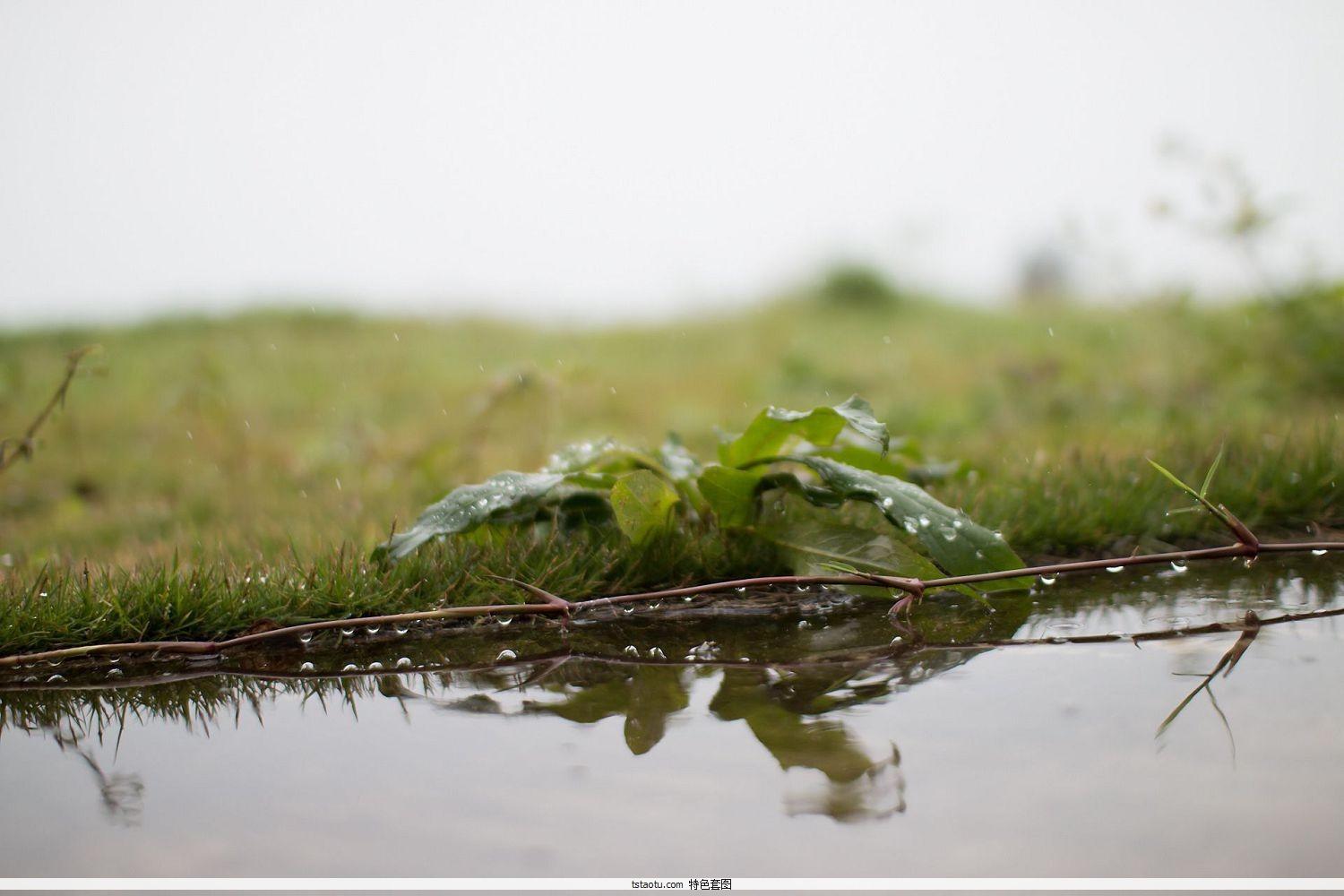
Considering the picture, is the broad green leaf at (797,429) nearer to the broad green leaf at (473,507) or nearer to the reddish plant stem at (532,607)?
the reddish plant stem at (532,607)

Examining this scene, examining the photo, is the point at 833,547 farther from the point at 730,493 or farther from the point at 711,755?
the point at 711,755

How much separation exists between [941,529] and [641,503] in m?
0.54

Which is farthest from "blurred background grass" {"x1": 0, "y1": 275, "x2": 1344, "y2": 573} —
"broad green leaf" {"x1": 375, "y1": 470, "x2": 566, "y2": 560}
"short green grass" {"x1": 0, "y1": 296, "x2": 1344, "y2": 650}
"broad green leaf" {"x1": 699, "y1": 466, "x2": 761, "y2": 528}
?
"broad green leaf" {"x1": 699, "y1": 466, "x2": 761, "y2": 528}

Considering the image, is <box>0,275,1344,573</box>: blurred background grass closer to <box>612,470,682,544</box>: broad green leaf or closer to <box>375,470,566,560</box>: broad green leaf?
<box>375,470,566,560</box>: broad green leaf

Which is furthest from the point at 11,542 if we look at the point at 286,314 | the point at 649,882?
the point at 286,314

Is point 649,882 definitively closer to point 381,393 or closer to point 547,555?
point 547,555

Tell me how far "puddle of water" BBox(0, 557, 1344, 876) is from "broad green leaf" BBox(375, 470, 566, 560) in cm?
20

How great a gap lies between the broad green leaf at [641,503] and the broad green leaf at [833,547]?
0.66ft

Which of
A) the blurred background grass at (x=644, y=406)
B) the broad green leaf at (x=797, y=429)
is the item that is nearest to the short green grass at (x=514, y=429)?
the blurred background grass at (x=644, y=406)

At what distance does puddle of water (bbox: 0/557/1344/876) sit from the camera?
1.00m

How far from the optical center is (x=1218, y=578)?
183 cm

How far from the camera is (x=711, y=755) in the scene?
119 centimetres

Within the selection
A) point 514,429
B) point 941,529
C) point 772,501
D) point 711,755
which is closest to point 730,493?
point 772,501

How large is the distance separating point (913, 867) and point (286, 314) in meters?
8.01
